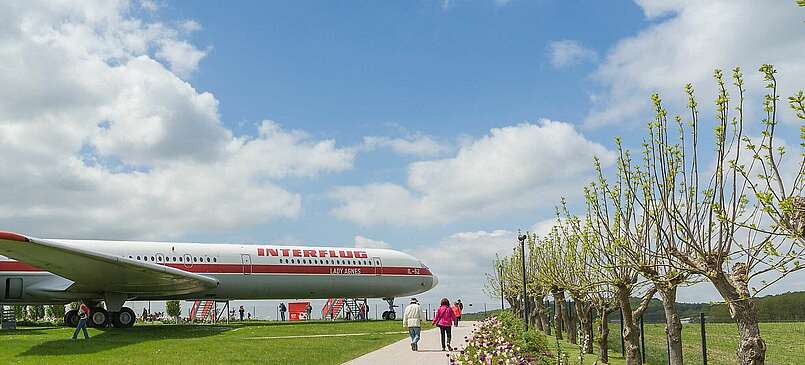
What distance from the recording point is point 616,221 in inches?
475

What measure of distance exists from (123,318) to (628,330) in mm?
23066

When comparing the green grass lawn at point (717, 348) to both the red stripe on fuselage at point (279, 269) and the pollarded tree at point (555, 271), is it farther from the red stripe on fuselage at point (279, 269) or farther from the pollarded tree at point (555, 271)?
the red stripe on fuselage at point (279, 269)

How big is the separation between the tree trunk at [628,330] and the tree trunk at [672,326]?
2.99 ft

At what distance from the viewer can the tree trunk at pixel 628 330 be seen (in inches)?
551

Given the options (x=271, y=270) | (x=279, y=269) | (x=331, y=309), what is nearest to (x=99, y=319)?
(x=271, y=270)

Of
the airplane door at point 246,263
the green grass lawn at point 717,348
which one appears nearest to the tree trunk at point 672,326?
the green grass lawn at point 717,348

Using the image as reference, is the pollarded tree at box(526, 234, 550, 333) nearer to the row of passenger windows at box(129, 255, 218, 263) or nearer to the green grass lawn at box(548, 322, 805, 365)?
the green grass lawn at box(548, 322, 805, 365)

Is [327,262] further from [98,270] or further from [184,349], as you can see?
[184,349]

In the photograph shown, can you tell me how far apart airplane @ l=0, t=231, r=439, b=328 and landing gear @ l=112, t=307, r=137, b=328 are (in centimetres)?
4

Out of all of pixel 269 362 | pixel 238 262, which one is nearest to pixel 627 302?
pixel 269 362

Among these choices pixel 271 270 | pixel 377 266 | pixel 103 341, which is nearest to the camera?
pixel 103 341

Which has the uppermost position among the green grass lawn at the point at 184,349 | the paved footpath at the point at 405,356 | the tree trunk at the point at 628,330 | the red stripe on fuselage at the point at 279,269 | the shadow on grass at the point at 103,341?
the red stripe on fuselage at the point at 279,269

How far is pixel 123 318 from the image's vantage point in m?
31.0

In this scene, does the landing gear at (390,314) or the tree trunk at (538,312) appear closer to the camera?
the tree trunk at (538,312)
